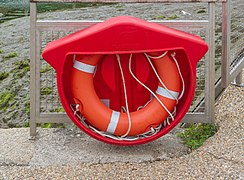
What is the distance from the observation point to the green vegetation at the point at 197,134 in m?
3.33

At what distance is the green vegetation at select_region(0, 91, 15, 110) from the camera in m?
4.97

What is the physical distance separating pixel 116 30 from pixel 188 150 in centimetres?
92

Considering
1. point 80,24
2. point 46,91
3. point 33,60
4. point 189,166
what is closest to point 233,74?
point 189,166

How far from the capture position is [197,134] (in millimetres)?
3471

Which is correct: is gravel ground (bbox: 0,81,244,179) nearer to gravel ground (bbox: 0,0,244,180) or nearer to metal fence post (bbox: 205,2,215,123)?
gravel ground (bbox: 0,0,244,180)

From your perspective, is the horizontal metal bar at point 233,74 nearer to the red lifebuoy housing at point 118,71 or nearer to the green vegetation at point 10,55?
the red lifebuoy housing at point 118,71

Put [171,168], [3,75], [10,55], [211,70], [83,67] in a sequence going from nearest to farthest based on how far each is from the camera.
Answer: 1. [171,168]
2. [83,67]
3. [211,70]
4. [3,75]
5. [10,55]

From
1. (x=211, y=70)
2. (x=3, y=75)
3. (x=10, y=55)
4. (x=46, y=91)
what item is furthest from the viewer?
(x=10, y=55)

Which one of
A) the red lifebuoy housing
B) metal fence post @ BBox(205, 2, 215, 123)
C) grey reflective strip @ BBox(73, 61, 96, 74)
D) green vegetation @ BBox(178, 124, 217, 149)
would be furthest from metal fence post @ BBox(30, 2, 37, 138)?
metal fence post @ BBox(205, 2, 215, 123)

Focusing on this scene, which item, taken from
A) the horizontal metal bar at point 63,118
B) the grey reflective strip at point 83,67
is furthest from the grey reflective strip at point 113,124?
the horizontal metal bar at point 63,118

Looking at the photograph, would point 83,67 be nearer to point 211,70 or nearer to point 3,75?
point 211,70

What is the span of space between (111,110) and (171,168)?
538mm

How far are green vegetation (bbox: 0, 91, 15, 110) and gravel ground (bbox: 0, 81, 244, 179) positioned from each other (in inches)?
79.0

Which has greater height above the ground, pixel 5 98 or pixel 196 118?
pixel 196 118
